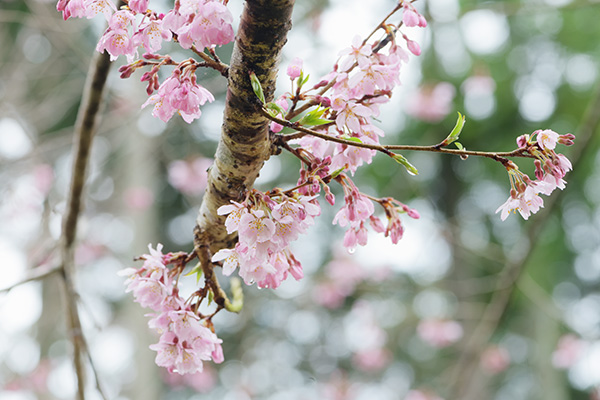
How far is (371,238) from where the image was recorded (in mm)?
3781

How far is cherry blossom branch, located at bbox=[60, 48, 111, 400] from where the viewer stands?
120cm

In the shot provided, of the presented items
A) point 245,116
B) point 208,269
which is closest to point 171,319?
point 208,269

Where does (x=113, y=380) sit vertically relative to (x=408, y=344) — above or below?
above

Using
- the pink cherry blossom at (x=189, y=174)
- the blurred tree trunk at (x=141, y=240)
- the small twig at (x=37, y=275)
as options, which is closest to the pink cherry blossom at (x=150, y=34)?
the small twig at (x=37, y=275)

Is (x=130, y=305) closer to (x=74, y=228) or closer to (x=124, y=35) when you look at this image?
(x=74, y=228)

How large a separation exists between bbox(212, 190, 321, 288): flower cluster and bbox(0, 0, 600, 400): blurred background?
1.68m

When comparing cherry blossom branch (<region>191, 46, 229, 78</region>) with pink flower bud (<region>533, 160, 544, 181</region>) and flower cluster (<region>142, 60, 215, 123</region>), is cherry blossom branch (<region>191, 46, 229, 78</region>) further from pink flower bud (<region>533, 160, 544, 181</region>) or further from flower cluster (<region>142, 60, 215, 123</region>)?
pink flower bud (<region>533, 160, 544, 181</region>)

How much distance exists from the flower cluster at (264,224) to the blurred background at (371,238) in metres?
1.68

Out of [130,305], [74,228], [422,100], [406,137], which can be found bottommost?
[406,137]

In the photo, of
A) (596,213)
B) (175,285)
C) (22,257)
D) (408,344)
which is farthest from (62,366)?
(596,213)

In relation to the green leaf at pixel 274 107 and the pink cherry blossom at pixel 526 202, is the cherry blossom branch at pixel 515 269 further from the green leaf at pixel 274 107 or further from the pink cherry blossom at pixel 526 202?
the green leaf at pixel 274 107

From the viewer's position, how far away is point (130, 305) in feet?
11.9

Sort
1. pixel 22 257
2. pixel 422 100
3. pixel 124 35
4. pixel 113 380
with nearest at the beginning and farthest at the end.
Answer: pixel 124 35 < pixel 22 257 < pixel 422 100 < pixel 113 380

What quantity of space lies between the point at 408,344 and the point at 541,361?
1.74 m
